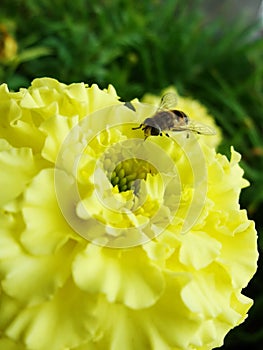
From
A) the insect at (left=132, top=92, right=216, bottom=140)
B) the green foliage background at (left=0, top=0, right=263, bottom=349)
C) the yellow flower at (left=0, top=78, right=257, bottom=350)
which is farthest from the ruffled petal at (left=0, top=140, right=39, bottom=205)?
the green foliage background at (left=0, top=0, right=263, bottom=349)

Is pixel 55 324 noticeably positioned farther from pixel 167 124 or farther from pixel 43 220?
pixel 167 124

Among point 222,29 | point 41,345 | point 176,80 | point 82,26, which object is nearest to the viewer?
point 41,345

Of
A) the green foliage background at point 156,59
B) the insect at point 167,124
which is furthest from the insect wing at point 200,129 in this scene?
the green foliage background at point 156,59

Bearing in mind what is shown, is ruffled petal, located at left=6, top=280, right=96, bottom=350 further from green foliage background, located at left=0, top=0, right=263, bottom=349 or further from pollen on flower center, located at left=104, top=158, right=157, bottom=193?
green foliage background, located at left=0, top=0, right=263, bottom=349

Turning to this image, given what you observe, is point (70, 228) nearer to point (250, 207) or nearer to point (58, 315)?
point (58, 315)

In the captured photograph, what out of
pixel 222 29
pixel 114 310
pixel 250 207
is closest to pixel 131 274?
pixel 114 310

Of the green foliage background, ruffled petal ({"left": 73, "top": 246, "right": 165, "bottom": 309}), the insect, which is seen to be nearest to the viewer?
ruffled petal ({"left": 73, "top": 246, "right": 165, "bottom": 309})

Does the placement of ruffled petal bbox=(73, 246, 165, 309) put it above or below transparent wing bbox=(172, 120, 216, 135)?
above
